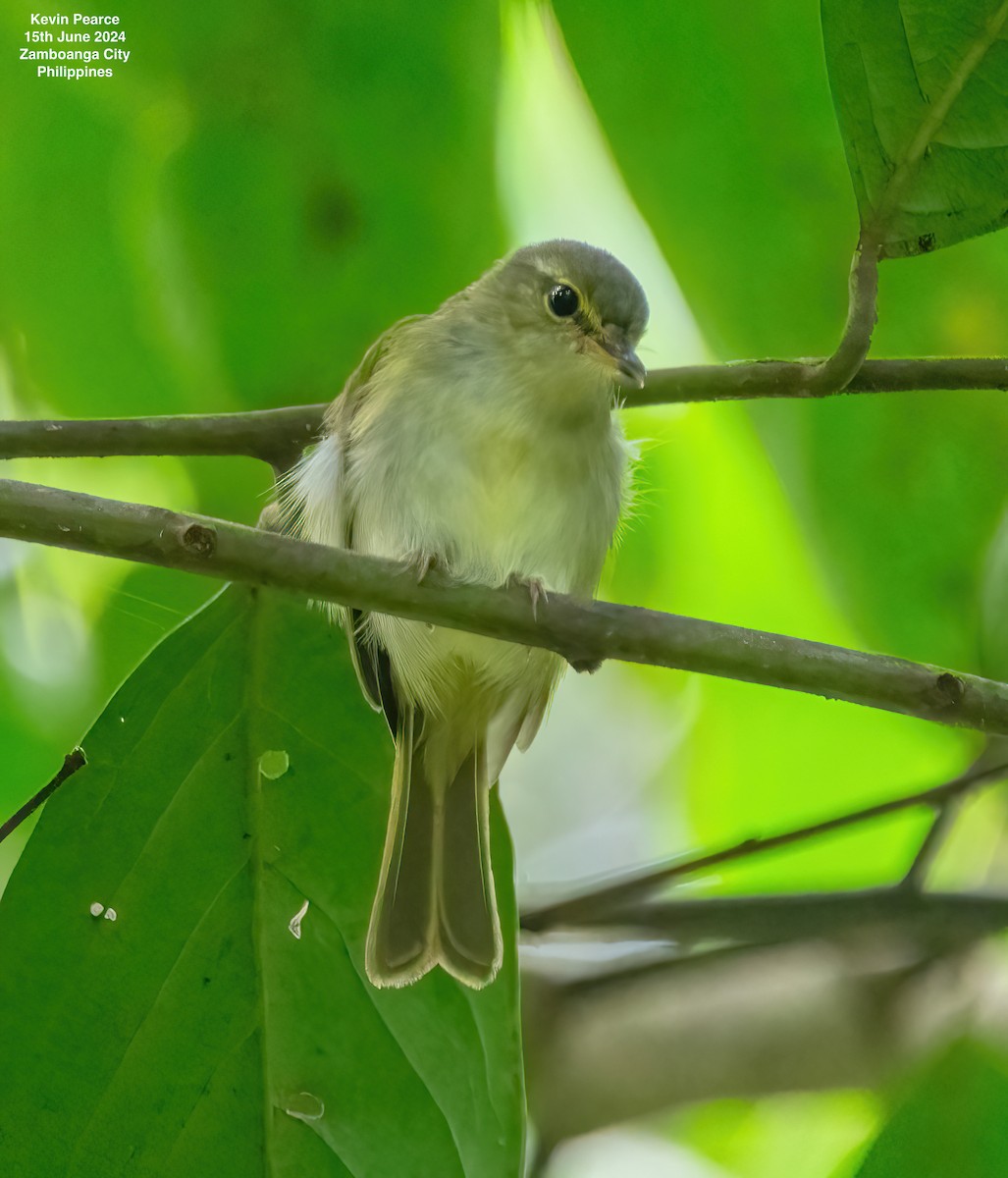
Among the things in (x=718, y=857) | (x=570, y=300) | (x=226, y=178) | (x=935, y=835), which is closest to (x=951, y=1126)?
(x=935, y=835)

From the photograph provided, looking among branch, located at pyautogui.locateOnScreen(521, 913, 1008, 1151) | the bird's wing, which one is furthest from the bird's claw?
branch, located at pyautogui.locateOnScreen(521, 913, 1008, 1151)

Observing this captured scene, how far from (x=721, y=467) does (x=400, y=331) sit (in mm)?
604

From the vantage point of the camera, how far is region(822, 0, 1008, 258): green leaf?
4.65 feet

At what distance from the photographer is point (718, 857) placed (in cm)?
225

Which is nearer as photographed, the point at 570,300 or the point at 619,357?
the point at 619,357

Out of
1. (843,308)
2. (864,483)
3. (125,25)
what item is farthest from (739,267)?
(125,25)

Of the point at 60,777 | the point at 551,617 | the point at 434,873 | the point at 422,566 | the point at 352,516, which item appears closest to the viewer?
the point at 551,617

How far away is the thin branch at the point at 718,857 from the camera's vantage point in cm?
214

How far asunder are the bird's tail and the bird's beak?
64cm

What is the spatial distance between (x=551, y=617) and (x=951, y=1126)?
0.81m

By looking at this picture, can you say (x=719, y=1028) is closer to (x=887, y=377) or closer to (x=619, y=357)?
(x=619, y=357)

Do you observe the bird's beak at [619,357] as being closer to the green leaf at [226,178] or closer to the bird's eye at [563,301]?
the bird's eye at [563,301]

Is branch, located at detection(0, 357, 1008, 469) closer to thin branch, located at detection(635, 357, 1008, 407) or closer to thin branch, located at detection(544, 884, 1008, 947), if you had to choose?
thin branch, located at detection(635, 357, 1008, 407)

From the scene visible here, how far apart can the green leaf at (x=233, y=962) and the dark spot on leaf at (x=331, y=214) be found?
494mm
